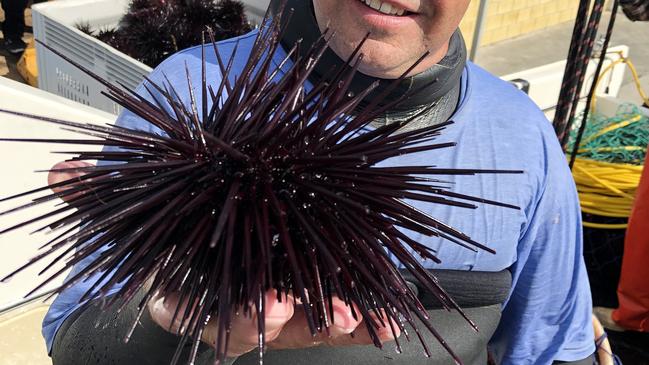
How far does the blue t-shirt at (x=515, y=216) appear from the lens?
1.11 meters

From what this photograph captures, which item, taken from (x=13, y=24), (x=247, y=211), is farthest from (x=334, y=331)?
(x=13, y=24)

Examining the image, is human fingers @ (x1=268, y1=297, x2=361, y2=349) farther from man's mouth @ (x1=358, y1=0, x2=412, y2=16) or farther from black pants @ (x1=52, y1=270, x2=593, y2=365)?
man's mouth @ (x1=358, y1=0, x2=412, y2=16)

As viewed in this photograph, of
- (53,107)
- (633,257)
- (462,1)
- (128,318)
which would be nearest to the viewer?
(128,318)

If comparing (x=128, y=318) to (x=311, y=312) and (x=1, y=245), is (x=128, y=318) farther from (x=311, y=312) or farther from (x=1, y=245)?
(x=1, y=245)

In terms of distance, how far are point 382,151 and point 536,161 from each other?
52 centimetres

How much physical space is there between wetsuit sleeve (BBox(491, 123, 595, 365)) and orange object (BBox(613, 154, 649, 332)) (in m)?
1.42

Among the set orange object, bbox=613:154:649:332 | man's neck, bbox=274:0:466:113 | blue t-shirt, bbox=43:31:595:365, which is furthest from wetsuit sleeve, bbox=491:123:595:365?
orange object, bbox=613:154:649:332

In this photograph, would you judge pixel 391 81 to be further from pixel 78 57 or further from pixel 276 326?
pixel 78 57

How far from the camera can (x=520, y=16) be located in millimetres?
6184

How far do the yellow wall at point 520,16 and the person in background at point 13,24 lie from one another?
10.1ft

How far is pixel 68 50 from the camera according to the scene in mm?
2793

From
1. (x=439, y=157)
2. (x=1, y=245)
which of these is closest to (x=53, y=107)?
(x=1, y=245)

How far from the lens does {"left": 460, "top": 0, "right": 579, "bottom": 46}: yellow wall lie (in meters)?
5.87

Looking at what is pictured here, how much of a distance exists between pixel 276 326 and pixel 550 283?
65 centimetres
